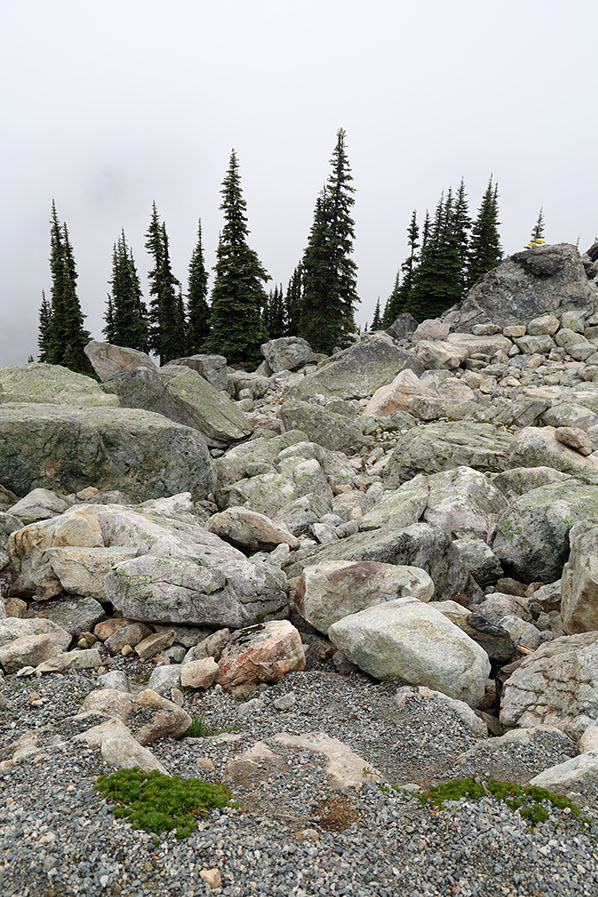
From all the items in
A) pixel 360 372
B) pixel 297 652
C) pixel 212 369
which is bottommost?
pixel 297 652

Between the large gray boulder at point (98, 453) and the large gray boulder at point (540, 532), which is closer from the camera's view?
the large gray boulder at point (540, 532)

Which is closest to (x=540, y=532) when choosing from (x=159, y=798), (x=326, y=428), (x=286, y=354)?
(x=159, y=798)

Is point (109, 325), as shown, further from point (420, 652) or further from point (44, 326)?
point (420, 652)

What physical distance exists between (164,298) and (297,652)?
5389 centimetres

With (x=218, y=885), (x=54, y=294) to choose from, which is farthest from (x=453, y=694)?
(x=54, y=294)

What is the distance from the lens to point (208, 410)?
80.2 feet

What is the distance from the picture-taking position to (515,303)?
3841 cm

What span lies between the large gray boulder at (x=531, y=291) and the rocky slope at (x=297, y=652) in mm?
19499

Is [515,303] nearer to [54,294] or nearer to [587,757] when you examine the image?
[587,757]

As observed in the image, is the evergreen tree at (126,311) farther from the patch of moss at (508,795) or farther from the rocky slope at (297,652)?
the patch of moss at (508,795)

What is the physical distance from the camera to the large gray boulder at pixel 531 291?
1481 inches

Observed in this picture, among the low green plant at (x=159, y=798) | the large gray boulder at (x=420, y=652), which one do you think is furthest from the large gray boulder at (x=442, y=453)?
the low green plant at (x=159, y=798)

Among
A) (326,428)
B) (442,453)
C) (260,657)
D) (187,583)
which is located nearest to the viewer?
(260,657)

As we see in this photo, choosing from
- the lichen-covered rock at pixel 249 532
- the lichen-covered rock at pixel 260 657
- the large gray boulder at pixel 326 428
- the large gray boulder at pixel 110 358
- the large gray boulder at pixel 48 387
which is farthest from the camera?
the large gray boulder at pixel 110 358
